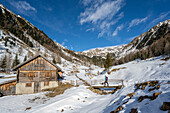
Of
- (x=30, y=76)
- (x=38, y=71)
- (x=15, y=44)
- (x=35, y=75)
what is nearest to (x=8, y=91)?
(x=30, y=76)

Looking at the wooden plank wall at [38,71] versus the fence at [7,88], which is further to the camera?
the wooden plank wall at [38,71]

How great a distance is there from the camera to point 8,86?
20.7 m

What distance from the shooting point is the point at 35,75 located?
2248cm

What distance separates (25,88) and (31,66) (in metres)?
5.59

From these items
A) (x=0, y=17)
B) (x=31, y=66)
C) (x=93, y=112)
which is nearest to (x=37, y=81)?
(x=31, y=66)

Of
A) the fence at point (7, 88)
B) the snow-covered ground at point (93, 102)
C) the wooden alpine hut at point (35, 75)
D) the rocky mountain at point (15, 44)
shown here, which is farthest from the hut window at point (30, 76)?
the rocky mountain at point (15, 44)

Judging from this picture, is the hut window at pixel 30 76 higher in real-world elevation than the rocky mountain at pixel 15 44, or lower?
lower

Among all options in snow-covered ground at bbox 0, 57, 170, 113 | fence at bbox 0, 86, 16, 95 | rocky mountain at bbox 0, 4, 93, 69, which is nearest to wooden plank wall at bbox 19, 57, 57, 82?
fence at bbox 0, 86, 16, 95

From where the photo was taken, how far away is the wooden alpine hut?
21562mm

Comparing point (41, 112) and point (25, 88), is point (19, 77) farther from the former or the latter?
point (41, 112)

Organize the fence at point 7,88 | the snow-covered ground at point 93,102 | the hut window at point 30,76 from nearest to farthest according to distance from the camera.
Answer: the snow-covered ground at point 93,102
the fence at point 7,88
the hut window at point 30,76

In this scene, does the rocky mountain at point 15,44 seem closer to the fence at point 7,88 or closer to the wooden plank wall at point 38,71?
the fence at point 7,88

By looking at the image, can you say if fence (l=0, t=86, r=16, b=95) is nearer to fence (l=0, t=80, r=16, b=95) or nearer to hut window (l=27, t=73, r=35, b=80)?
fence (l=0, t=80, r=16, b=95)

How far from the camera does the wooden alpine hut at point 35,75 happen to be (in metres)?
21.6
